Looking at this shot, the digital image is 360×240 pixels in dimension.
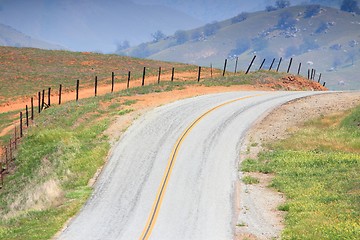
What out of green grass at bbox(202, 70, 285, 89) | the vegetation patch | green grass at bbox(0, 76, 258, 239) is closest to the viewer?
green grass at bbox(0, 76, 258, 239)

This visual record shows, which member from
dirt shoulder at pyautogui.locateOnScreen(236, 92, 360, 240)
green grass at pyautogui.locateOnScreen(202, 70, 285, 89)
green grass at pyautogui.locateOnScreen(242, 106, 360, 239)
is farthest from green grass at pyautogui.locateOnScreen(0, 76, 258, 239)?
green grass at pyautogui.locateOnScreen(202, 70, 285, 89)

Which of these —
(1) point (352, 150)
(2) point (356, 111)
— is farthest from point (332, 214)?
(2) point (356, 111)

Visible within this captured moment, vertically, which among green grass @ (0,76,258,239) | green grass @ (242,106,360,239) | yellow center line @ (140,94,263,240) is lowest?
green grass @ (0,76,258,239)

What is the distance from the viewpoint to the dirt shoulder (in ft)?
75.9

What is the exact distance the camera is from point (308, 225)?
21875 millimetres

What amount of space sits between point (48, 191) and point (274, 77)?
4262 cm

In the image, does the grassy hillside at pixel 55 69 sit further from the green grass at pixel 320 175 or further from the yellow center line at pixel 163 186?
the green grass at pixel 320 175

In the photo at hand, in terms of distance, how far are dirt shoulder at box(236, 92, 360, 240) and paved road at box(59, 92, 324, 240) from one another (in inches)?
25.7

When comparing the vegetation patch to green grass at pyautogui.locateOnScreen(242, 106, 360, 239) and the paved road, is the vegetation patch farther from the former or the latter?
green grass at pyautogui.locateOnScreen(242, 106, 360, 239)

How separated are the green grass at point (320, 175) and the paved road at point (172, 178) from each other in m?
2.58

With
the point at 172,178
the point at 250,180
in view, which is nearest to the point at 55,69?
the point at 172,178

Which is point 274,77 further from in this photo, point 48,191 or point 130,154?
point 48,191

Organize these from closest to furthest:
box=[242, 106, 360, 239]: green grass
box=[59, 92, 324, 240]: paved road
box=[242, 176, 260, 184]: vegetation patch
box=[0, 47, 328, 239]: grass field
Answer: box=[242, 106, 360, 239]: green grass, box=[59, 92, 324, 240]: paved road, box=[0, 47, 328, 239]: grass field, box=[242, 176, 260, 184]: vegetation patch

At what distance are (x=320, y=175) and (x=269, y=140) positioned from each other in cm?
930
